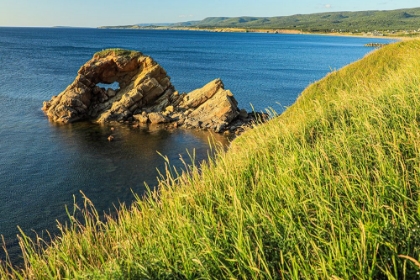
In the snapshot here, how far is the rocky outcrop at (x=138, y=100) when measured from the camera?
42906 mm

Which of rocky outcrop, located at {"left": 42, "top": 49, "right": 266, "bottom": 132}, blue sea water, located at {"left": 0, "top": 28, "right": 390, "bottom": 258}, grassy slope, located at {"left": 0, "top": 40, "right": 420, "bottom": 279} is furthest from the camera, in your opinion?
rocky outcrop, located at {"left": 42, "top": 49, "right": 266, "bottom": 132}

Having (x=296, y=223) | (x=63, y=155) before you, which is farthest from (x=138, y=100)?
(x=296, y=223)

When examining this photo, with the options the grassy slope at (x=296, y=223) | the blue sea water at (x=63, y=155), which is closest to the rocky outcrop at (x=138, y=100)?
the blue sea water at (x=63, y=155)

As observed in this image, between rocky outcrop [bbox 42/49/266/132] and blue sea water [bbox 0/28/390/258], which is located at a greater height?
rocky outcrop [bbox 42/49/266/132]

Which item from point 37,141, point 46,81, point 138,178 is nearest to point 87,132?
point 37,141

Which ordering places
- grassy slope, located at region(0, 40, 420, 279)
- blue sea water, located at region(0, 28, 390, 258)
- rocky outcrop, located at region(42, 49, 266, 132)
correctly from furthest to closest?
rocky outcrop, located at region(42, 49, 266, 132), blue sea water, located at region(0, 28, 390, 258), grassy slope, located at region(0, 40, 420, 279)

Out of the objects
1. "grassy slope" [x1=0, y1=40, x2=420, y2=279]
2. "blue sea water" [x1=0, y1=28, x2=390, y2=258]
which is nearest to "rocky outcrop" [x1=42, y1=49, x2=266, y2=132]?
"blue sea water" [x1=0, y1=28, x2=390, y2=258]

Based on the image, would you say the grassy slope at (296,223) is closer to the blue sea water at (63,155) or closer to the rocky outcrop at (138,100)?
the blue sea water at (63,155)

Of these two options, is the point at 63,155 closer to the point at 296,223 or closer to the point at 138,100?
the point at 138,100

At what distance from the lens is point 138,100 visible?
45500 mm

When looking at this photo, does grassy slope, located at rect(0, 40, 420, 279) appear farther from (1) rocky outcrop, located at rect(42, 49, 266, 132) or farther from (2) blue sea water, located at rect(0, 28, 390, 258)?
(1) rocky outcrop, located at rect(42, 49, 266, 132)

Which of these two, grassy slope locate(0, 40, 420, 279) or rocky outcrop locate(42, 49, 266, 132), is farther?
rocky outcrop locate(42, 49, 266, 132)

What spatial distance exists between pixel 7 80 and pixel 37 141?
36702 millimetres

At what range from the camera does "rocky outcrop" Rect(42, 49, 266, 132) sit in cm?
4291
